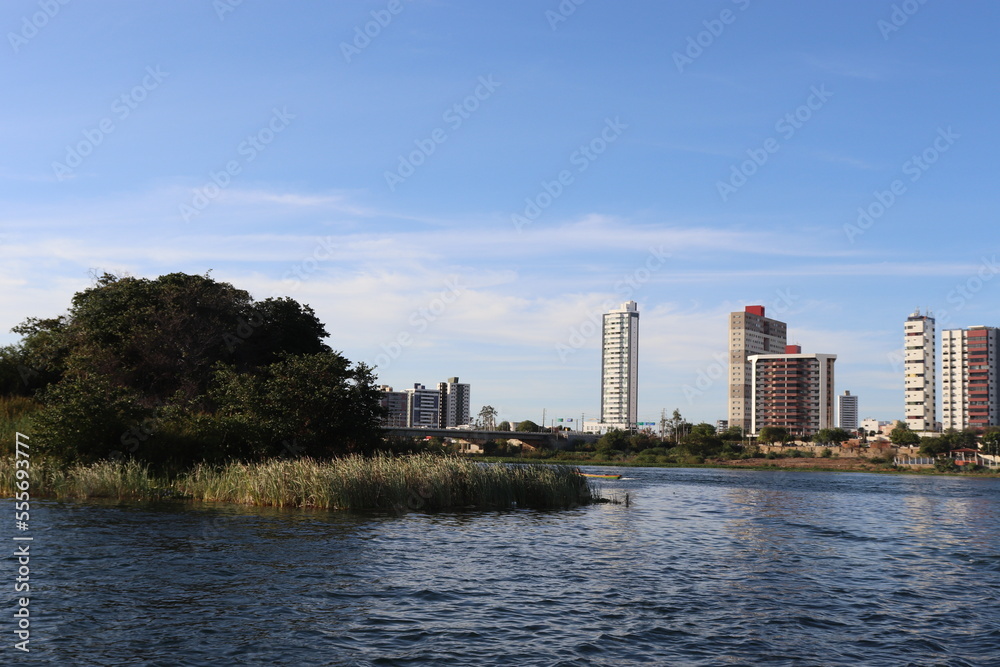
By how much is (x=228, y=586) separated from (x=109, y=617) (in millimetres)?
4304

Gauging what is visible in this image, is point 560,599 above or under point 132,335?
under

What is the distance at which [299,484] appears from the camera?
142 feet

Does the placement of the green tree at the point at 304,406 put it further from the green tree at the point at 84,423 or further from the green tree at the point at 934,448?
the green tree at the point at 934,448

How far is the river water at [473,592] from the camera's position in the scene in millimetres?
18094

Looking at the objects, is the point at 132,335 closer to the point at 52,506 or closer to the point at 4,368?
the point at 4,368

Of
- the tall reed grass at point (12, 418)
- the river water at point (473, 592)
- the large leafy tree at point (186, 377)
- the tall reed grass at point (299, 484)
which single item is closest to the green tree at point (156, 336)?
the large leafy tree at point (186, 377)

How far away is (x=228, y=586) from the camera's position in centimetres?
2350

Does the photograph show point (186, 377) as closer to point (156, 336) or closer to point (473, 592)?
point (156, 336)

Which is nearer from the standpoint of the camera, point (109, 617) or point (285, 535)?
point (109, 617)

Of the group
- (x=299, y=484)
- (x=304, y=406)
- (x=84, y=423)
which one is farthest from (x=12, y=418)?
(x=299, y=484)

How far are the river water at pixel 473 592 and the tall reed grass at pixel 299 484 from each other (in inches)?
89.0

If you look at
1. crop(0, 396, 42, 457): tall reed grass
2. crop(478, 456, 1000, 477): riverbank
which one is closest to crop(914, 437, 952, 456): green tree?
crop(478, 456, 1000, 477): riverbank

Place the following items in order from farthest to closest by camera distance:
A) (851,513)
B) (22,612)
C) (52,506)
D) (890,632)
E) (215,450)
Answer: (851,513) → (215,450) → (52,506) → (890,632) → (22,612)

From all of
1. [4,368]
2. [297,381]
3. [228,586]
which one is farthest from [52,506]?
[4,368]
